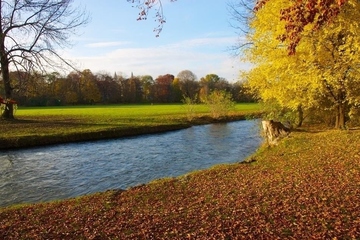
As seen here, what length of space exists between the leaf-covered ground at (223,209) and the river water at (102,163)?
10.7 feet

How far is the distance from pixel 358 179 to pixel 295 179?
5.37 feet

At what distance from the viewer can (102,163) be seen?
17047 millimetres

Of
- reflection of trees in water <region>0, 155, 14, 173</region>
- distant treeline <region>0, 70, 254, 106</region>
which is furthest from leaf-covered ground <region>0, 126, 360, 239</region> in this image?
distant treeline <region>0, 70, 254, 106</region>

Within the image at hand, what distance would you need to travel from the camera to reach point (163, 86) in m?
99.3

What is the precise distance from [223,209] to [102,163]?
37.4 feet

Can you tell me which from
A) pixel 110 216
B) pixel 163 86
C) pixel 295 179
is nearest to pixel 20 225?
pixel 110 216

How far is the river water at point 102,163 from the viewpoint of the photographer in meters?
12.5

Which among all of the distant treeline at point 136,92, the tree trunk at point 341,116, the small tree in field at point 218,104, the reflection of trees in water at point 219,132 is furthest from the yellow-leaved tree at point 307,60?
the distant treeline at point 136,92

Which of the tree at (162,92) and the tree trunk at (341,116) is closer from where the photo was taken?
the tree trunk at (341,116)

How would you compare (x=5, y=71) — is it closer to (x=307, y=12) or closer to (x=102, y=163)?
(x=102, y=163)

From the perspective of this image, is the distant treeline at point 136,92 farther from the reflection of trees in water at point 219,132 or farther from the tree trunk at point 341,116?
the tree trunk at point 341,116

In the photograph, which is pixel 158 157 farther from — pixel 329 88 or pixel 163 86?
pixel 163 86

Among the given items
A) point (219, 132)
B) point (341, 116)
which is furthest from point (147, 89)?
point (341, 116)

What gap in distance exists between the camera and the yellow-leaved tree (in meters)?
12.0
